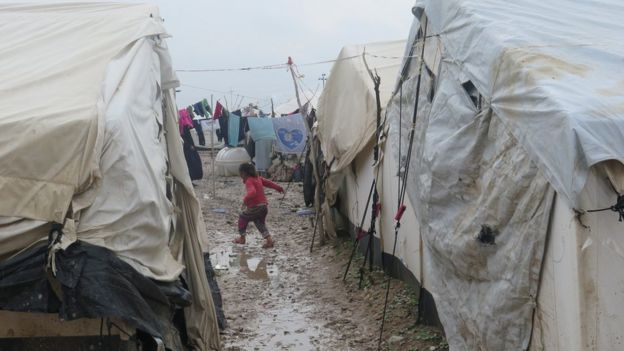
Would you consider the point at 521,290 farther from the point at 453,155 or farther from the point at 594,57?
the point at 594,57

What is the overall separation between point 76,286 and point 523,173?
2.54 metres

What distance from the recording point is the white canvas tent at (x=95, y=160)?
3465 mm

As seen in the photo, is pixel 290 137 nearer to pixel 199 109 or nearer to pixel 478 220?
pixel 199 109

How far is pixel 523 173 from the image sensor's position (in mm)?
3635

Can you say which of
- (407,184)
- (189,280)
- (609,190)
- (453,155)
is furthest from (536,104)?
(189,280)

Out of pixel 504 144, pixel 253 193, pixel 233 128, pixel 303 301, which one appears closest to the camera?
pixel 504 144

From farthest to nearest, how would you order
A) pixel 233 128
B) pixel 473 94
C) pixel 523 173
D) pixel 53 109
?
pixel 233 128 → pixel 473 94 → pixel 53 109 → pixel 523 173

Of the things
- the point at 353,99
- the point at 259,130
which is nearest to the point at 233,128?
the point at 259,130

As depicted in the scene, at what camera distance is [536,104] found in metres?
3.52

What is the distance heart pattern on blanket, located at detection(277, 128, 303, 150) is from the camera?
20.5 m

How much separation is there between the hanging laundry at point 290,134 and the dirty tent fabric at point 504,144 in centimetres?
1511

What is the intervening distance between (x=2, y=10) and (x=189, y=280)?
369 centimetres

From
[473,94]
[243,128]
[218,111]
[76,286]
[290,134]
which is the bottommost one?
[243,128]

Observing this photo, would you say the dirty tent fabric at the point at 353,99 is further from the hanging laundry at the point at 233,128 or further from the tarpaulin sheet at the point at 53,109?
the hanging laundry at the point at 233,128
